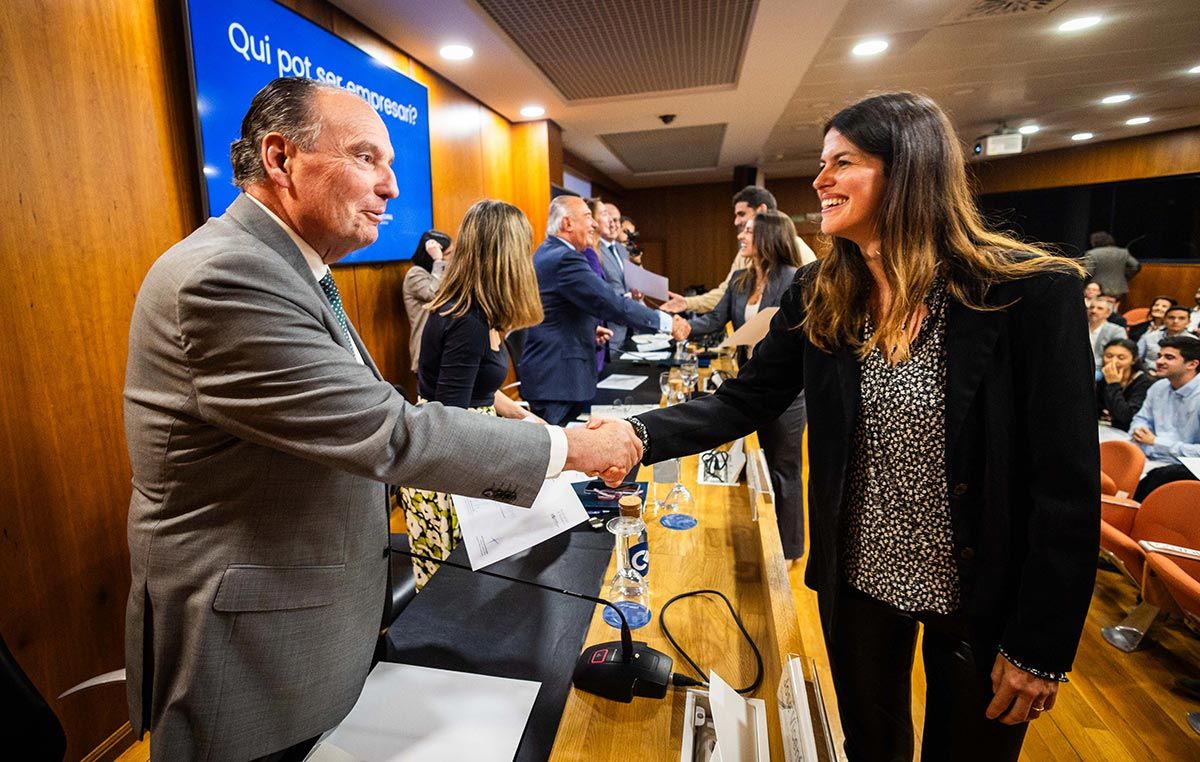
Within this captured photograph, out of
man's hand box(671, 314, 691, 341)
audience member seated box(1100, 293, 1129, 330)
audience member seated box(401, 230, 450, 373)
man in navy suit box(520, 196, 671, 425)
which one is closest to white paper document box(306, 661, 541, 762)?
man in navy suit box(520, 196, 671, 425)

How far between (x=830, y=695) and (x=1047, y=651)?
39.2 inches

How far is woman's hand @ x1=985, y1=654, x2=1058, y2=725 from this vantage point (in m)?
0.97

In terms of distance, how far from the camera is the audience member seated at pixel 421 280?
3807mm

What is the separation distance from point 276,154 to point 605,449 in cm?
76

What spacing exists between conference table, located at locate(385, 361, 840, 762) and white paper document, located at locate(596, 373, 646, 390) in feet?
5.44

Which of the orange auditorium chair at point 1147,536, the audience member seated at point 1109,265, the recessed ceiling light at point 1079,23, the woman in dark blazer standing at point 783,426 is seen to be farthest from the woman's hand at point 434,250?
the audience member seated at point 1109,265

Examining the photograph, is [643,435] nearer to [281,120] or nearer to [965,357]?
[965,357]

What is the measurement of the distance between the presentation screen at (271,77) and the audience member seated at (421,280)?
0.10 m

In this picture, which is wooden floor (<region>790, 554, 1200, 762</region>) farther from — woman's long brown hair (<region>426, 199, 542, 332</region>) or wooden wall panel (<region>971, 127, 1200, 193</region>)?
wooden wall panel (<region>971, 127, 1200, 193</region>)

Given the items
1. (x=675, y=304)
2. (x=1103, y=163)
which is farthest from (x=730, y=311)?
(x=1103, y=163)

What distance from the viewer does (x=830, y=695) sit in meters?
1.81

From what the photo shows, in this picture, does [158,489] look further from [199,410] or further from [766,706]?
[766,706]

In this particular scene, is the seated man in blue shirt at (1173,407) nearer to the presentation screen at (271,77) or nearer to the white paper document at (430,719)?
the white paper document at (430,719)

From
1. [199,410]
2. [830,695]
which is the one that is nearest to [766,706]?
[199,410]
